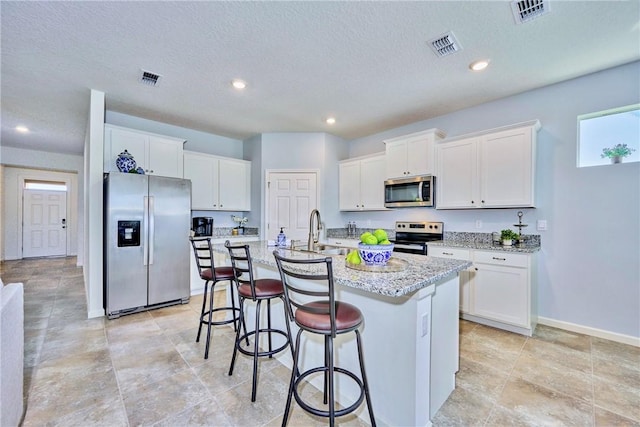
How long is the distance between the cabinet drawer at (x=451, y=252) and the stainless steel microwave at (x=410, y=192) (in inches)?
26.1

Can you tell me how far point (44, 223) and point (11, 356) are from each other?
8.30m

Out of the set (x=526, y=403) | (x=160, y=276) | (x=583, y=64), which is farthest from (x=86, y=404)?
(x=583, y=64)

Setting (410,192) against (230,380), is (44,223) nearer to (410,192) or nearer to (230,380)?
(230,380)

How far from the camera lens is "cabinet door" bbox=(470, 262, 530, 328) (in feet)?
9.27

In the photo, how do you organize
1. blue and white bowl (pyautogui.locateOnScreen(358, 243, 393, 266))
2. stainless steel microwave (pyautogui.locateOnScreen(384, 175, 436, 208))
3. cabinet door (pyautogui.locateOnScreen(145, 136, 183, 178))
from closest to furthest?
blue and white bowl (pyautogui.locateOnScreen(358, 243, 393, 266))
stainless steel microwave (pyautogui.locateOnScreen(384, 175, 436, 208))
cabinet door (pyautogui.locateOnScreen(145, 136, 183, 178))

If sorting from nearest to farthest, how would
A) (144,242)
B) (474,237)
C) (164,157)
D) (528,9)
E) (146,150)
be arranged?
(528,9), (144,242), (474,237), (146,150), (164,157)

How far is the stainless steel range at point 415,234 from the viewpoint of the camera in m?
3.59

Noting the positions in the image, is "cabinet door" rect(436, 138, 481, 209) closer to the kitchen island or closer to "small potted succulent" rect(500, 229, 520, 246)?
"small potted succulent" rect(500, 229, 520, 246)

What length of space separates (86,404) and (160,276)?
1933 millimetres

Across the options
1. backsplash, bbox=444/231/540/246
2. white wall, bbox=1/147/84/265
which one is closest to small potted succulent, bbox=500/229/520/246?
backsplash, bbox=444/231/540/246

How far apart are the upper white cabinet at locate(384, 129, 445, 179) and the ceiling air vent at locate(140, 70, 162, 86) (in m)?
3.09

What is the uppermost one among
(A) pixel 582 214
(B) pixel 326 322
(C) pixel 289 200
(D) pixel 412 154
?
(D) pixel 412 154

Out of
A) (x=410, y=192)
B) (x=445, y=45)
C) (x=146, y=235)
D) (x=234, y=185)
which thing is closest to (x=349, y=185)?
(x=410, y=192)

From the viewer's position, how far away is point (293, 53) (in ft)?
8.23
